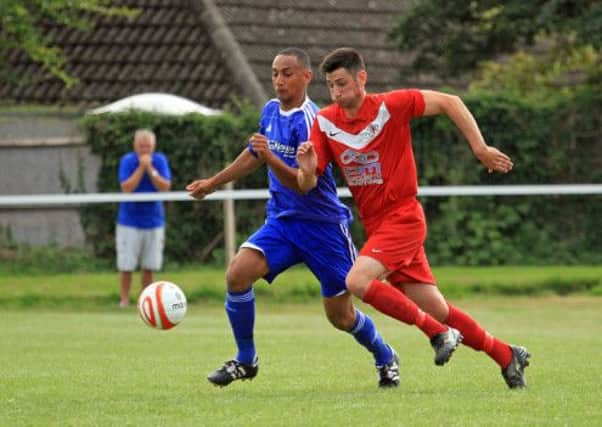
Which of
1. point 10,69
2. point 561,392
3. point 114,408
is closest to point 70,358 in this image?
point 114,408

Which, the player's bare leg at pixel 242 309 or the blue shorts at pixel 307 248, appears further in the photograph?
the blue shorts at pixel 307 248

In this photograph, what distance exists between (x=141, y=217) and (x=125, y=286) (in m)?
1.00

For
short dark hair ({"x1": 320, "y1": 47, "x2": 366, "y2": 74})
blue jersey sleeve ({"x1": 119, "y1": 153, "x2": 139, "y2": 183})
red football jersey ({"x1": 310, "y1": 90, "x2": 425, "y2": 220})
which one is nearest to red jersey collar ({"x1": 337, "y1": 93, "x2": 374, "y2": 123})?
red football jersey ({"x1": 310, "y1": 90, "x2": 425, "y2": 220})

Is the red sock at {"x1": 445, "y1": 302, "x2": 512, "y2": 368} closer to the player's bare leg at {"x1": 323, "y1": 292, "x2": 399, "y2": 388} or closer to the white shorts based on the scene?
the player's bare leg at {"x1": 323, "y1": 292, "x2": 399, "y2": 388}

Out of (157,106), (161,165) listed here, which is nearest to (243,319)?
(161,165)

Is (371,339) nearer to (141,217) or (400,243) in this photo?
Result: (400,243)

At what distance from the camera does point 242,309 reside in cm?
1028

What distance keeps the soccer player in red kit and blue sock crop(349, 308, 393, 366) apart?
2.25 ft

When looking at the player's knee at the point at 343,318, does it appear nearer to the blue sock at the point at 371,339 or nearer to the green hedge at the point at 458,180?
the blue sock at the point at 371,339

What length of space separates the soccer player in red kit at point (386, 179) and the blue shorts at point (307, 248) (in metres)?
0.57

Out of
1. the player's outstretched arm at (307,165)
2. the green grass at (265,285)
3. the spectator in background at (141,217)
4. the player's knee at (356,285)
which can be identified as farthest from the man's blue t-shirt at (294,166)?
the green grass at (265,285)

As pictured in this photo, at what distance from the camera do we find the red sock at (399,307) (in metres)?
9.38

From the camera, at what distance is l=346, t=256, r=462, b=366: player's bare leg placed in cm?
929

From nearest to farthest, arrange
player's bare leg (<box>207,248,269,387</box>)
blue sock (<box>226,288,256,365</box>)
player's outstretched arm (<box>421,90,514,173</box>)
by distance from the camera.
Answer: player's outstretched arm (<box>421,90,514,173</box>) < player's bare leg (<box>207,248,269,387</box>) < blue sock (<box>226,288,256,365</box>)
